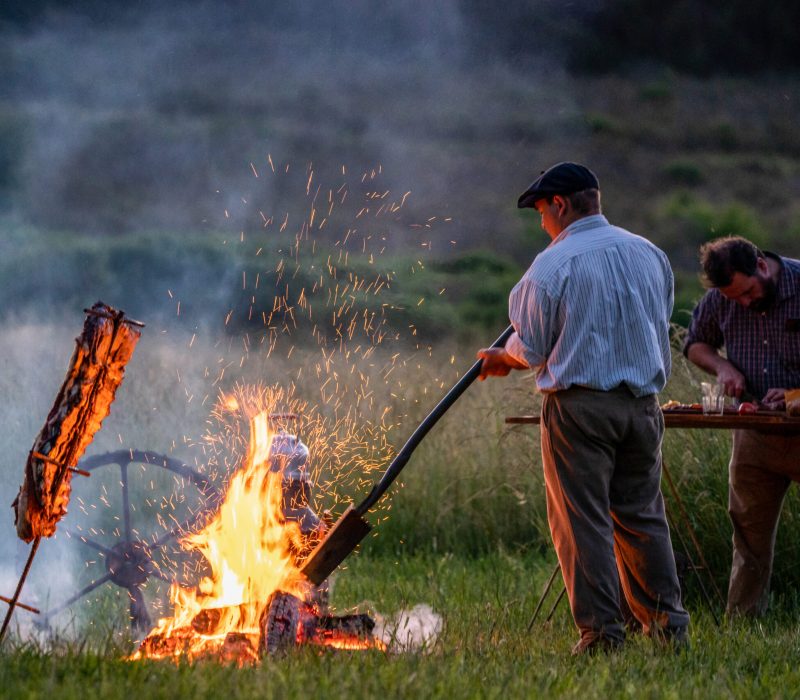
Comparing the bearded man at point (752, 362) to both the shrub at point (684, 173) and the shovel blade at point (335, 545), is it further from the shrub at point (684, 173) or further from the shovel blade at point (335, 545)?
the shrub at point (684, 173)

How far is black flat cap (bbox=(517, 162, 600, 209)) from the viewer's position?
16.8ft

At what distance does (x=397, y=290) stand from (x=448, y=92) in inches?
454

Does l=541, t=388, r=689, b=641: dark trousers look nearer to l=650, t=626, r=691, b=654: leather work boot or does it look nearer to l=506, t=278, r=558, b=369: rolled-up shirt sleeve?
l=650, t=626, r=691, b=654: leather work boot

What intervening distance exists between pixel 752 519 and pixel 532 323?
213cm

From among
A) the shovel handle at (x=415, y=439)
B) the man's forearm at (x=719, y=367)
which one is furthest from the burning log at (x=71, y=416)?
the man's forearm at (x=719, y=367)

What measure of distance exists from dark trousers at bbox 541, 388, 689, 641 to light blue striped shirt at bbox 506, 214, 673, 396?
0.10 m

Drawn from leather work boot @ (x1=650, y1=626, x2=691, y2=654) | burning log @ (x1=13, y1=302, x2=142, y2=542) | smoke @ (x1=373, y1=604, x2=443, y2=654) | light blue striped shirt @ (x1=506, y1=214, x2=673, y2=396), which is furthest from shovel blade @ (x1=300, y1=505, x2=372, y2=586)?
leather work boot @ (x1=650, y1=626, x2=691, y2=654)

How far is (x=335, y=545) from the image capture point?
201 inches

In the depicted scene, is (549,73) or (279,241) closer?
(279,241)

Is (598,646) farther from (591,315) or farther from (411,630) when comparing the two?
(591,315)

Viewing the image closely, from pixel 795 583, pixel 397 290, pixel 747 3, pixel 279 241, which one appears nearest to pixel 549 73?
pixel 747 3

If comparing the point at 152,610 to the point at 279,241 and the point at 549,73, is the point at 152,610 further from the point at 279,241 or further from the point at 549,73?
the point at 549,73

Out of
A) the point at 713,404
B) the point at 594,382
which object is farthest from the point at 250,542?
the point at 713,404

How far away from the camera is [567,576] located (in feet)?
16.5
